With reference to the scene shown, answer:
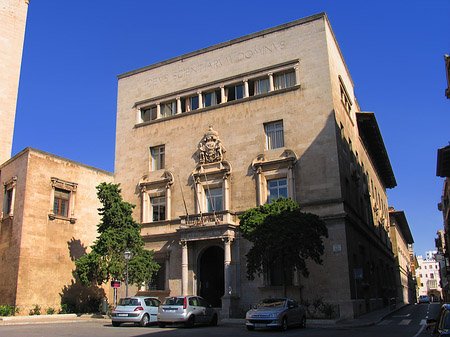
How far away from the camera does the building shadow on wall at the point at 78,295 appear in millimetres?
31100

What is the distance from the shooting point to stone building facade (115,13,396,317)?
89.8ft

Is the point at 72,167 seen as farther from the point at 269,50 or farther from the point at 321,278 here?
the point at 321,278

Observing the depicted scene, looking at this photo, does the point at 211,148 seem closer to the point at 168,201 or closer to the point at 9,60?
the point at 168,201

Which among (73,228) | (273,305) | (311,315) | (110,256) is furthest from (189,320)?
(73,228)

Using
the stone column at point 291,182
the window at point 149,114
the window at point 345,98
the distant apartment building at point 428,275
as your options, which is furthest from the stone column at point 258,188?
the distant apartment building at point 428,275

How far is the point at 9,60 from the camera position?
133 feet

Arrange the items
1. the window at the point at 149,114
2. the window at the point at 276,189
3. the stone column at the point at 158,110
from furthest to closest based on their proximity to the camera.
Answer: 1. the window at the point at 149,114
2. the stone column at the point at 158,110
3. the window at the point at 276,189

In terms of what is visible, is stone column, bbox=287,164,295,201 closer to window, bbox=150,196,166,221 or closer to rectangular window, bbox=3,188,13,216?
window, bbox=150,196,166,221

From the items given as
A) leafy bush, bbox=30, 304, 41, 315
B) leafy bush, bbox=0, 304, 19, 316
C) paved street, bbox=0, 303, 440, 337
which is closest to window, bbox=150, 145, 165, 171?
leafy bush, bbox=30, 304, 41, 315

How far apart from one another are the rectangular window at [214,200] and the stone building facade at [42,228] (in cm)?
985

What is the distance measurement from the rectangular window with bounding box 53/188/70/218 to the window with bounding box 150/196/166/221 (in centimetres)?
625

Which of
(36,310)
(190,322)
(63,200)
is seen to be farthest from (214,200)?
(36,310)

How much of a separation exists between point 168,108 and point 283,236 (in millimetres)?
17007

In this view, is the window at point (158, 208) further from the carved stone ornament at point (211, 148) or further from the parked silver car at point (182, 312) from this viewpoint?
the parked silver car at point (182, 312)
